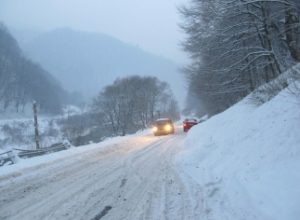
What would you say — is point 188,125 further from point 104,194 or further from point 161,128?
point 104,194

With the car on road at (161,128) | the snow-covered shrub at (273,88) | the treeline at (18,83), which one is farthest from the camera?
the treeline at (18,83)

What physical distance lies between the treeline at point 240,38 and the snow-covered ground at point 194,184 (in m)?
5.59

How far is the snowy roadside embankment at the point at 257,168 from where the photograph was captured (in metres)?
4.04

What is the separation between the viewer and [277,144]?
5695 mm

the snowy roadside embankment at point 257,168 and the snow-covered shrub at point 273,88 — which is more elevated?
the snow-covered shrub at point 273,88

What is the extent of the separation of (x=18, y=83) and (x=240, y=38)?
234 ft

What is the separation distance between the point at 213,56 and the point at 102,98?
38.6 m

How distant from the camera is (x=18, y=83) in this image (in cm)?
6875

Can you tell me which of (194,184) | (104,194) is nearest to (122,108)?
(194,184)

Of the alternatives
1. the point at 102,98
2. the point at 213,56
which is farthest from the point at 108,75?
the point at 213,56

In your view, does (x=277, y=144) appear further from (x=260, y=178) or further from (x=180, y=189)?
(x=180, y=189)

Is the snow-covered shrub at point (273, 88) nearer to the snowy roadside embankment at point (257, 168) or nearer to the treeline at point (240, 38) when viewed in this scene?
the snowy roadside embankment at point (257, 168)

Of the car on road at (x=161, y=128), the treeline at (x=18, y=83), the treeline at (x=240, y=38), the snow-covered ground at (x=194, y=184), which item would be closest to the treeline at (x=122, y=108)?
the car on road at (x=161, y=128)

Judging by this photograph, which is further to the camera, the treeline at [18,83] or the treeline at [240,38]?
the treeline at [18,83]
